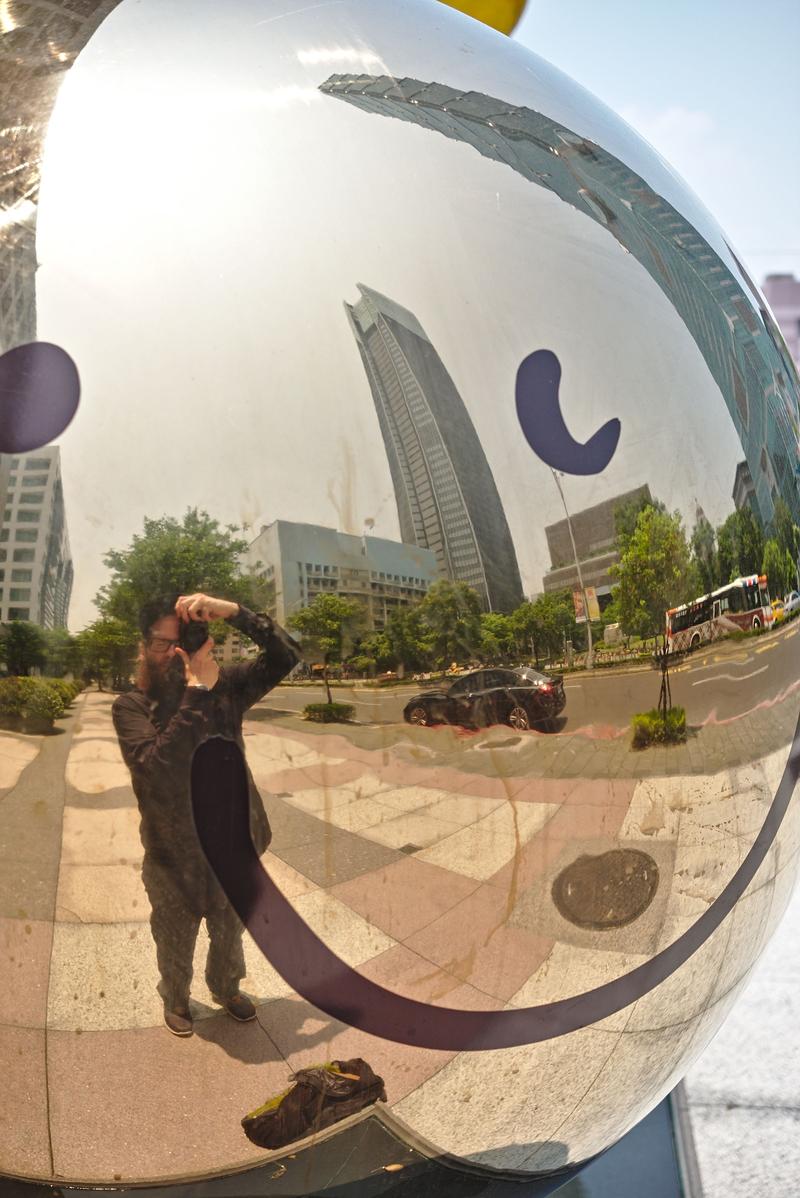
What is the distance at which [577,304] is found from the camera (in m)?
1.37

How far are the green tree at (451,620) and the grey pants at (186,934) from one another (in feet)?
1.15

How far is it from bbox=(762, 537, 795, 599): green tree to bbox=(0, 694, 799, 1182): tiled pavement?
258 mm

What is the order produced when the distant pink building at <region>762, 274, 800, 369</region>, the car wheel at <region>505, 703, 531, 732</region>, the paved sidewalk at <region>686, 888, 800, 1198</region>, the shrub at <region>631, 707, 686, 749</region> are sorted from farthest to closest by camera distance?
the distant pink building at <region>762, 274, 800, 369</region>, the paved sidewalk at <region>686, 888, 800, 1198</region>, the shrub at <region>631, 707, 686, 749</region>, the car wheel at <region>505, 703, 531, 732</region>

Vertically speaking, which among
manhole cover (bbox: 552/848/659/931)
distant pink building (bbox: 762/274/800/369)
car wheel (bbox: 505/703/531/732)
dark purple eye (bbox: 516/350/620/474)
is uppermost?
distant pink building (bbox: 762/274/800/369)

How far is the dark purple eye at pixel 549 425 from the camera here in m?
1.28

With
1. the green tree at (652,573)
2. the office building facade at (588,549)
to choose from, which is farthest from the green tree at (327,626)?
the green tree at (652,573)

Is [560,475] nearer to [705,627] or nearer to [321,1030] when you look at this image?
[705,627]

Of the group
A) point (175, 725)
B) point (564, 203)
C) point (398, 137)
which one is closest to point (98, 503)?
point (175, 725)

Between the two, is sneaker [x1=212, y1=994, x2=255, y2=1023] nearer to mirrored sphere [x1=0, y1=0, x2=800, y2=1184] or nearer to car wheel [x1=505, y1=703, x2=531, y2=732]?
Answer: mirrored sphere [x1=0, y1=0, x2=800, y2=1184]

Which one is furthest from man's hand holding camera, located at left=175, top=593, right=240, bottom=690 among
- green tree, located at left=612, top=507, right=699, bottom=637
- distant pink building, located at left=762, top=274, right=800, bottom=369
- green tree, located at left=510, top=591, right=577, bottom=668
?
distant pink building, located at left=762, top=274, right=800, bottom=369

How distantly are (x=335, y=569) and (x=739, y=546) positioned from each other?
0.61m

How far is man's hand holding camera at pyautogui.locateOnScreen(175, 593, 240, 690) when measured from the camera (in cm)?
114

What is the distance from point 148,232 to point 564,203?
540 mm

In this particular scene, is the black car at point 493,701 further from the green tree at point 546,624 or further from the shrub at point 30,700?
the shrub at point 30,700
